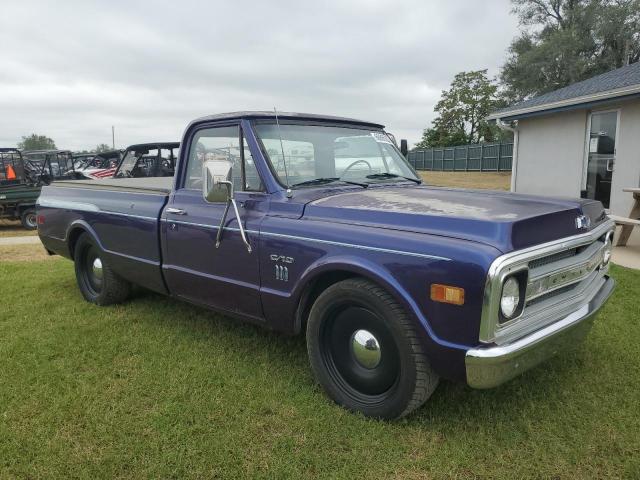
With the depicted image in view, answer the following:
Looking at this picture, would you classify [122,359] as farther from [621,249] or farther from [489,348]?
[621,249]

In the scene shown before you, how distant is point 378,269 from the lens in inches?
105

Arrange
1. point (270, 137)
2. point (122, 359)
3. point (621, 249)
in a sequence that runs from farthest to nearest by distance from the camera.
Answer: point (621, 249) < point (122, 359) < point (270, 137)

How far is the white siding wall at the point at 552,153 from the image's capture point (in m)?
10.9

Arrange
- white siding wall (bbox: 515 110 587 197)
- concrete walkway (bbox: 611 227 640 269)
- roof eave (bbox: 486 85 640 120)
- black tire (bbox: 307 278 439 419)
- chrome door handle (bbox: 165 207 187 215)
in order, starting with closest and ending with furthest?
black tire (bbox: 307 278 439 419) < chrome door handle (bbox: 165 207 187 215) < concrete walkway (bbox: 611 227 640 269) < roof eave (bbox: 486 85 640 120) < white siding wall (bbox: 515 110 587 197)

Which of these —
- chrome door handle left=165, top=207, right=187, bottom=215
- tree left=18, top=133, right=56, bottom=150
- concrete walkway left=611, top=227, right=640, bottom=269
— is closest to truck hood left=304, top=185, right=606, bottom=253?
chrome door handle left=165, top=207, right=187, bottom=215

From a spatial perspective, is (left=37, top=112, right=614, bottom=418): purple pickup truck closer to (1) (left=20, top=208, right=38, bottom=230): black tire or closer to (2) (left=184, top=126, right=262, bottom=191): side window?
(2) (left=184, top=126, right=262, bottom=191): side window

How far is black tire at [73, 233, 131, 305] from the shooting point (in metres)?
4.91

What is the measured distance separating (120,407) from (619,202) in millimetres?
9835

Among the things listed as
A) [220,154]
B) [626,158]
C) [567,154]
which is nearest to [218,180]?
[220,154]

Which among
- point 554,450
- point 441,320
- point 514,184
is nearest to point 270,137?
point 441,320

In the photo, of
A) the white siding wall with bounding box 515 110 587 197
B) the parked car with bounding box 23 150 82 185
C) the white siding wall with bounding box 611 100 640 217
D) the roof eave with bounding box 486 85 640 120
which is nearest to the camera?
the roof eave with bounding box 486 85 640 120

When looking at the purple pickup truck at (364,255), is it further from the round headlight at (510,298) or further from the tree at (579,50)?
the tree at (579,50)

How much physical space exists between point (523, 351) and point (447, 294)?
0.47m

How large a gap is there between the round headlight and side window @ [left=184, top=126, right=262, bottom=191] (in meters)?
1.77
